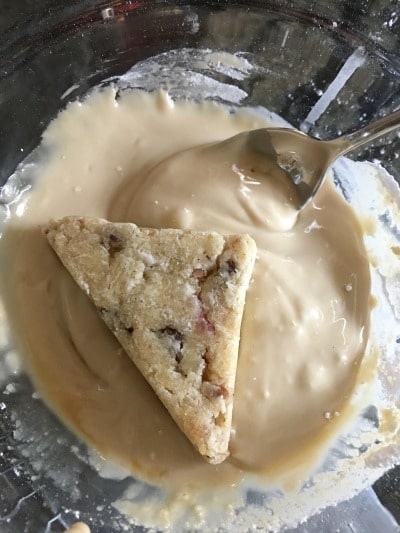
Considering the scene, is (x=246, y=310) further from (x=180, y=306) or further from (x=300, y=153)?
(x=300, y=153)

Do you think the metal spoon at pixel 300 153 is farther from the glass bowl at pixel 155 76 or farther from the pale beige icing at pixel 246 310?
the glass bowl at pixel 155 76

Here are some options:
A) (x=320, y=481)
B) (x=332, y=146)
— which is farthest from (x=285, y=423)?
(x=332, y=146)

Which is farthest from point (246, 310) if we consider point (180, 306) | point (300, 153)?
point (300, 153)

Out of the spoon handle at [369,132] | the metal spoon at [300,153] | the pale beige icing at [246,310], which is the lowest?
the pale beige icing at [246,310]

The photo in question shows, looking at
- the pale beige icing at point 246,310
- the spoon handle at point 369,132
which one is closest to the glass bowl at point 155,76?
the pale beige icing at point 246,310

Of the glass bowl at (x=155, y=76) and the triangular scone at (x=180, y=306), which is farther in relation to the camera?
the glass bowl at (x=155, y=76)

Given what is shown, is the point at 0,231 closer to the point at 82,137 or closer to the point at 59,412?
the point at 82,137
